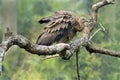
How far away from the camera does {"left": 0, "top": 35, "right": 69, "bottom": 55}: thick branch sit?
7.12ft

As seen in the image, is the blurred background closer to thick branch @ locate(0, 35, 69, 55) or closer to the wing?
the wing

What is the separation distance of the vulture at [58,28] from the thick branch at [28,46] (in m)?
0.47

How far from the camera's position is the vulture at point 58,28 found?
3.17 metres

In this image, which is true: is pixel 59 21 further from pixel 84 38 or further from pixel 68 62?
pixel 68 62

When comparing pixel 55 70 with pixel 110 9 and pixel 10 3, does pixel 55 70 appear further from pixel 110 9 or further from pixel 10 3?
pixel 10 3

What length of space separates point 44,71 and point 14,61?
223cm

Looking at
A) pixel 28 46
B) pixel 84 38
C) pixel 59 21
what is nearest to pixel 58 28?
pixel 59 21

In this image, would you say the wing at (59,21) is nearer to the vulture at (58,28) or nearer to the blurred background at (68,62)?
the vulture at (58,28)

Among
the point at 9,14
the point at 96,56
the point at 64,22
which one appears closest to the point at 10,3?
the point at 9,14

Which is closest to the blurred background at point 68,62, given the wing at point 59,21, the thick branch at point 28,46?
the wing at point 59,21

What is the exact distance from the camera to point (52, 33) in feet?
10.5

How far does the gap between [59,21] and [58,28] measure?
0.18 ft

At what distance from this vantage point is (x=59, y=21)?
3180mm

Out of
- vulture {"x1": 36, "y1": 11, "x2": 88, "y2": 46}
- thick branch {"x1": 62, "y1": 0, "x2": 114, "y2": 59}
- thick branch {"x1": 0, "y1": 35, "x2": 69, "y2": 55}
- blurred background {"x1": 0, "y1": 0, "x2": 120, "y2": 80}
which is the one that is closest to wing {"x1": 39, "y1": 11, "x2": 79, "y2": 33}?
vulture {"x1": 36, "y1": 11, "x2": 88, "y2": 46}
